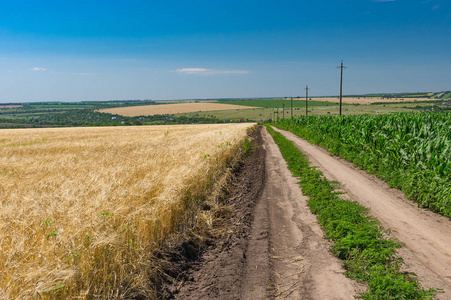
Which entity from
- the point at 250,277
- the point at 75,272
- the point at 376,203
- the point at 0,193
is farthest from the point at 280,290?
the point at 0,193

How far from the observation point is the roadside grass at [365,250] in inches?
159

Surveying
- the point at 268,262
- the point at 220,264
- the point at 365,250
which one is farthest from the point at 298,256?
the point at 220,264

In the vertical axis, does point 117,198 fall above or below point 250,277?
above

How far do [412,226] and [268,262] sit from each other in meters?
4.26

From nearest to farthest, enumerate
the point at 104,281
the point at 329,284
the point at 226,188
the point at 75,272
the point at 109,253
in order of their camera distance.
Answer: the point at 75,272 < the point at 104,281 < the point at 109,253 < the point at 329,284 < the point at 226,188

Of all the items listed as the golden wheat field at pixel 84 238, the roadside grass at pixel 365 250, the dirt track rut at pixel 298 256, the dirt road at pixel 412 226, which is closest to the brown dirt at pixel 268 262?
the dirt track rut at pixel 298 256

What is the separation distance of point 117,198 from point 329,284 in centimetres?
432

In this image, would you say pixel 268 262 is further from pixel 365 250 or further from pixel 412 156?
pixel 412 156

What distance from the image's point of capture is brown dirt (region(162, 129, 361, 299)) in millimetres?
4395

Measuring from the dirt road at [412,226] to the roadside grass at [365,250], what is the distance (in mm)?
296

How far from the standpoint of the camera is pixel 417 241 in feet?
20.2

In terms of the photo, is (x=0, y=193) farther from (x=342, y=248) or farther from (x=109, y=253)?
(x=342, y=248)

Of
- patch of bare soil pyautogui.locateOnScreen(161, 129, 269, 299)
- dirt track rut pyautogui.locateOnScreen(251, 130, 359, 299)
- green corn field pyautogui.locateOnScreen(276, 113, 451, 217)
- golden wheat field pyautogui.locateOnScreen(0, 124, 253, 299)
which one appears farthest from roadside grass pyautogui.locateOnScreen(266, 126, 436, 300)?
golden wheat field pyautogui.locateOnScreen(0, 124, 253, 299)

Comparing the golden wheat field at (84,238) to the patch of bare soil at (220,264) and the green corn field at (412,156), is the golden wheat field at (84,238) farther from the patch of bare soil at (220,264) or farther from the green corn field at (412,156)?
the green corn field at (412,156)
